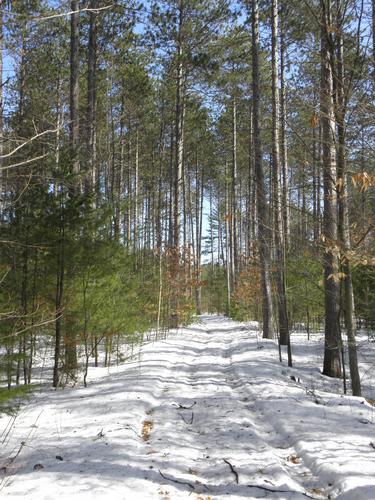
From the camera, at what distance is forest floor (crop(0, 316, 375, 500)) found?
11.6ft

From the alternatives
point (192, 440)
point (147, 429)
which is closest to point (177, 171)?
point (147, 429)

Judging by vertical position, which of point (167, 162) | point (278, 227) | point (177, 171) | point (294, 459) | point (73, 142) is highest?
point (167, 162)

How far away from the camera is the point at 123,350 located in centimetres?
1251

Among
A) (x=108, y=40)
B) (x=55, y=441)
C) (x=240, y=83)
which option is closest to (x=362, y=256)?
(x=55, y=441)

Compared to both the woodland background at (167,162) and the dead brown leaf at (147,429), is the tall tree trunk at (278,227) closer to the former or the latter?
the woodland background at (167,162)

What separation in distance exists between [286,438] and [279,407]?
3.42ft

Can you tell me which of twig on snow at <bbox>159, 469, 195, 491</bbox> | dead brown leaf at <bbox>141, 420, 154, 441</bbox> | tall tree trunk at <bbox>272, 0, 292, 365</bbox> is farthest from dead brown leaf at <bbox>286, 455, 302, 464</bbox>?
tall tree trunk at <bbox>272, 0, 292, 365</bbox>

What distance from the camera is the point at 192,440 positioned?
15.5ft

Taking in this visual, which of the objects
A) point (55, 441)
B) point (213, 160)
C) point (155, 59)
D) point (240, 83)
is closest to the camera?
point (55, 441)

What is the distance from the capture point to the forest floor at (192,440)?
3.54m

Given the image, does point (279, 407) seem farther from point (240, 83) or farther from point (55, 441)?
point (240, 83)

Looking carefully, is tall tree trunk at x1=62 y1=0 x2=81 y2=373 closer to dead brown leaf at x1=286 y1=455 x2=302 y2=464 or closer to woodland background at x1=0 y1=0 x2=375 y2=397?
woodland background at x1=0 y1=0 x2=375 y2=397

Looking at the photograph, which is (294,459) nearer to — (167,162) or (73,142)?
(73,142)

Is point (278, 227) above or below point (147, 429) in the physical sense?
above
